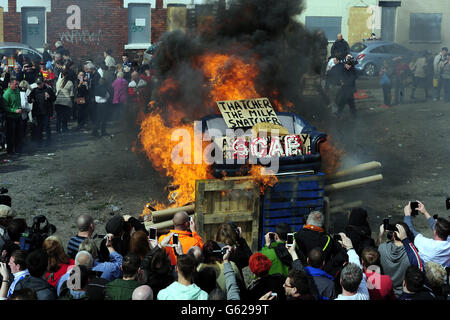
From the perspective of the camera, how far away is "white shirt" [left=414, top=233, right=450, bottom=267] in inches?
280

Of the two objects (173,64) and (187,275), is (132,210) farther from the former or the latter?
(187,275)

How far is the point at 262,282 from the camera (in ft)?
19.6

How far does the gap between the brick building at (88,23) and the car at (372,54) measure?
25.3 feet

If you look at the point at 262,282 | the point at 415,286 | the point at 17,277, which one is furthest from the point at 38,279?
the point at 415,286

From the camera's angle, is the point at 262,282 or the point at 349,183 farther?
the point at 349,183

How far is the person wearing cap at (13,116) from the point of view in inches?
604

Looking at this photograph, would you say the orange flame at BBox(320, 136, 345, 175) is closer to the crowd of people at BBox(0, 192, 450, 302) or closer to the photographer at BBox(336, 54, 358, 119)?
the crowd of people at BBox(0, 192, 450, 302)

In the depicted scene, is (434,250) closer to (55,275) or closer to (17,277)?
(55,275)

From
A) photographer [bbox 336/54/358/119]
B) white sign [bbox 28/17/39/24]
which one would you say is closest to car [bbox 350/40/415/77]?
photographer [bbox 336/54/358/119]

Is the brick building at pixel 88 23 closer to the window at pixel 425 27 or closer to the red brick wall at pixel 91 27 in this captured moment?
the red brick wall at pixel 91 27

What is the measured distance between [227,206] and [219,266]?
131 inches

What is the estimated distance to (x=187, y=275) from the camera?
561cm

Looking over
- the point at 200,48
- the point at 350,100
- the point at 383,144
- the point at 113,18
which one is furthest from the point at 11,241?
the point at 113,18

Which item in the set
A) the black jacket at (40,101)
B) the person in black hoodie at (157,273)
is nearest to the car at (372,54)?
the black jacket at (40,101)
